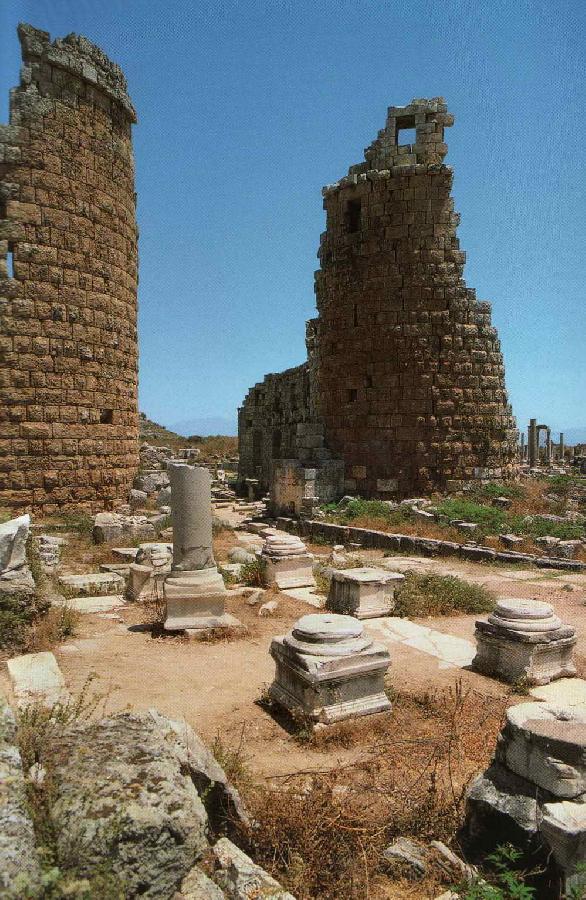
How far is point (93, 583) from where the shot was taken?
9070 mm

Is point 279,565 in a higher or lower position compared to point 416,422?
lower

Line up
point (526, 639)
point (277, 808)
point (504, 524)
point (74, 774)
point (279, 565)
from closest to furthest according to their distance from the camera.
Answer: point (74, 774) < point (277, 808) < point (526, 639) < point (279, 565) < point (504, 524)

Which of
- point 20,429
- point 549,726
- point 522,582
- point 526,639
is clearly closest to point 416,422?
point 522,582

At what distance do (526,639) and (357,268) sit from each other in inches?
494

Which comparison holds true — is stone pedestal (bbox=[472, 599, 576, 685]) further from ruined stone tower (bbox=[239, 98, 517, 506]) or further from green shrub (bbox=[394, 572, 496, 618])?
ruined stone tower (bbox=[239, 98, 517, 506])

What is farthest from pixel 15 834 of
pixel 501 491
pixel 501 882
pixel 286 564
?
pixel 501 491

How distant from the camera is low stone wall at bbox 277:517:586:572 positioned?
35.3 feet

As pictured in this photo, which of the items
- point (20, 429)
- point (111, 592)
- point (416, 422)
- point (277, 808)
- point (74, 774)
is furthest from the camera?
point (416, 422)

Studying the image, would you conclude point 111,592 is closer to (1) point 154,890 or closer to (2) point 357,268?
(1) point 154,890

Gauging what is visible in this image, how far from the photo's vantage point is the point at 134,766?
8.90ft

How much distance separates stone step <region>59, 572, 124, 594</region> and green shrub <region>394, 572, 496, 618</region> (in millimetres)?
4013

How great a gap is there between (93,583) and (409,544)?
597 centimetres

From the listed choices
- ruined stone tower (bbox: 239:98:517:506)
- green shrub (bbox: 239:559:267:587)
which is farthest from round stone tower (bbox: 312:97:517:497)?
green shrub (bbox: 239:559:267:587)

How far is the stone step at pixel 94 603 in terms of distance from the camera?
7988 mm
